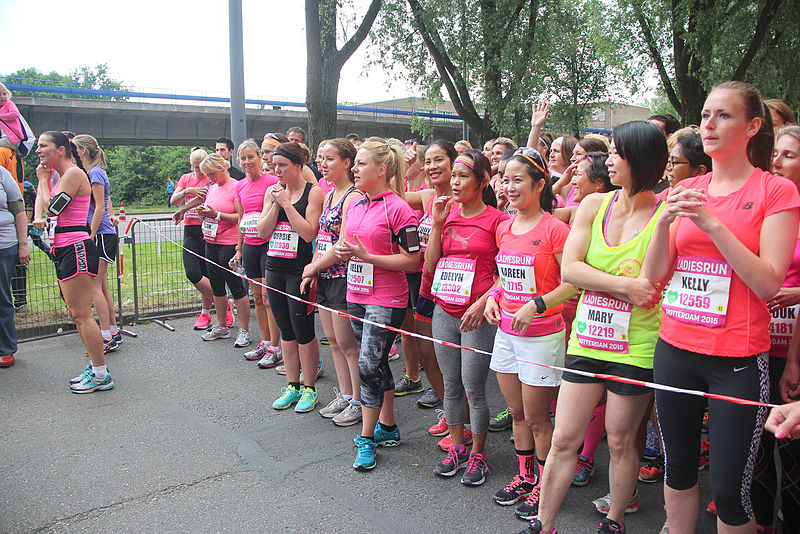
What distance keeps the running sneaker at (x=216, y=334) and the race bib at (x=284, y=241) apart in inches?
103

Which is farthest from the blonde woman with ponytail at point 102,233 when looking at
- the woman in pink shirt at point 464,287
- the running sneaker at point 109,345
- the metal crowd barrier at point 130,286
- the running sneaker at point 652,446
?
the running sneaker at point 652,446

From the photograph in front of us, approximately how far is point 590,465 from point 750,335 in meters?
1.80

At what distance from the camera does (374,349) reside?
4.18 meters

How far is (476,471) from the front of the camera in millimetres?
3877

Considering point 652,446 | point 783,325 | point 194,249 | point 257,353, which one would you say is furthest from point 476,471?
point 194,249

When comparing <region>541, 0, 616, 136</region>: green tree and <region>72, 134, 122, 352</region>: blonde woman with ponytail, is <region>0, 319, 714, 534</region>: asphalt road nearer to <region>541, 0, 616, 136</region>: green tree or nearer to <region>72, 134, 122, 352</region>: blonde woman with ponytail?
<region>72, 134, 122, 352</region>: blonde woman with ponytail

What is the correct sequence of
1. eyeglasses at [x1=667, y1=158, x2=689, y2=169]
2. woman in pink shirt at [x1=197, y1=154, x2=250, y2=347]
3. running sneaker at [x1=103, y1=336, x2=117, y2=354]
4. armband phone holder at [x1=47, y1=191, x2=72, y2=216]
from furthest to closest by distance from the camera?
1. woman in pink shirt at [x1=197, y1=154, x2=250, y2=347]
2. running sneaker at [x1=103, y1=336, x2=117, y2=354]
3. armband phone holder at [x1=47, y1=191, x2=72, y2=216]
4. eyeglasses at [x1=667, y1=158, x2=689, y2=169]

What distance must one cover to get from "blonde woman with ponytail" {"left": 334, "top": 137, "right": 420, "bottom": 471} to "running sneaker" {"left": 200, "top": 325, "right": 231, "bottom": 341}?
3.64 meters

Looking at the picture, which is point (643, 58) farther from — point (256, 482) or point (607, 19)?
point (256, 482)

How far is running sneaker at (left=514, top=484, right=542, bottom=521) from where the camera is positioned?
3.43 metres

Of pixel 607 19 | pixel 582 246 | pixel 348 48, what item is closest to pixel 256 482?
pixel 582 246

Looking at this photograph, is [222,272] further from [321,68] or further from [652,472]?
[321,68]

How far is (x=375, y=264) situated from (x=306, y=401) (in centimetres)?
170

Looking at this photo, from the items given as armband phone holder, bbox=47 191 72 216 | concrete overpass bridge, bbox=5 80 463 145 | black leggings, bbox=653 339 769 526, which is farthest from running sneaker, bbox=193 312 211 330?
concrete overpass bridge, bbox=5 80 463 145
